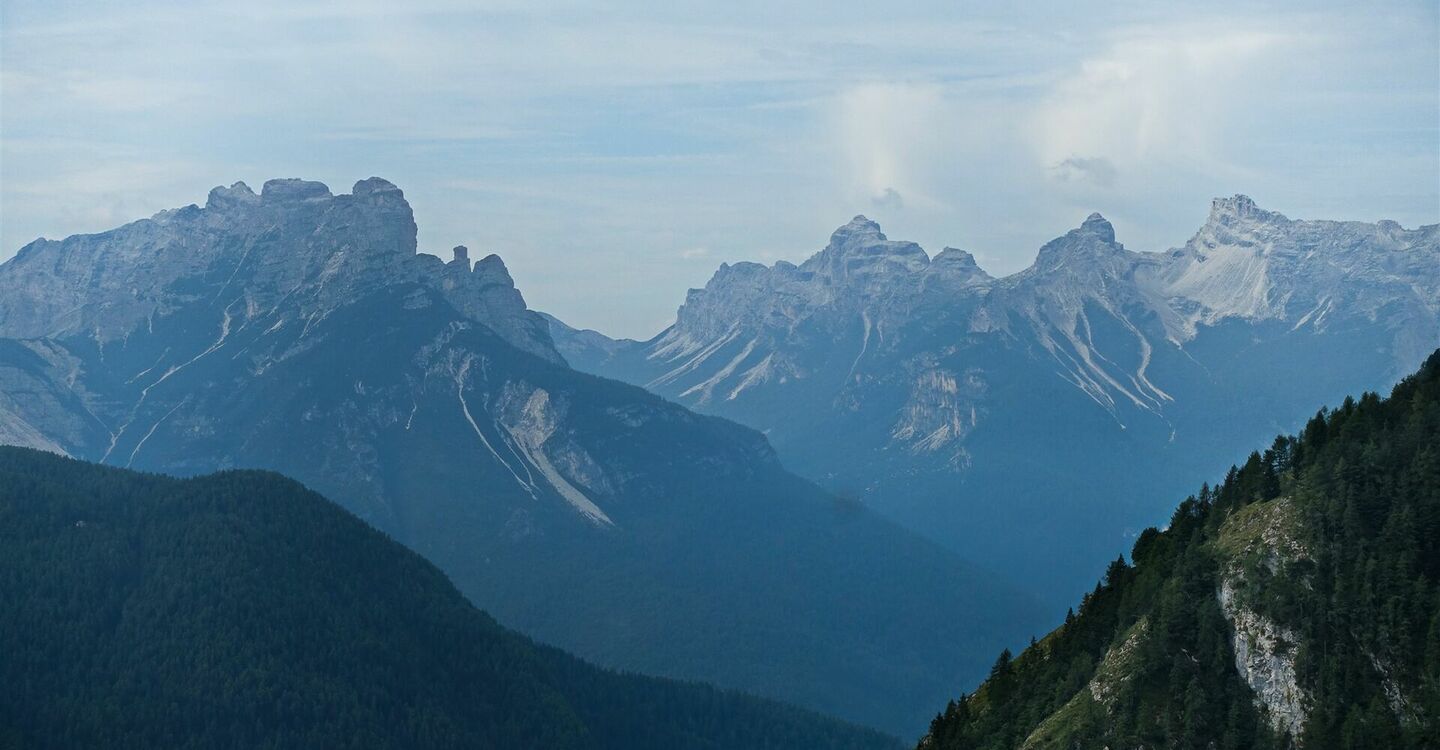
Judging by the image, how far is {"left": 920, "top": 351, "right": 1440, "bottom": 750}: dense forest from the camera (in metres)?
114

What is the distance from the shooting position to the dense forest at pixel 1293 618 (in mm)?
114375

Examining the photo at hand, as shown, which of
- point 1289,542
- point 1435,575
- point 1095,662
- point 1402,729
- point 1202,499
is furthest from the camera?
point 1202,499

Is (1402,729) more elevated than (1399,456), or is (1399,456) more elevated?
(1399,456)

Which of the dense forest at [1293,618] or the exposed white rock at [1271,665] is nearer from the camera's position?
the dense forest at [1293,618]

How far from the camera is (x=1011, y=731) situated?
143 m

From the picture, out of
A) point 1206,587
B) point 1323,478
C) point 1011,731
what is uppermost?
point 1323,478

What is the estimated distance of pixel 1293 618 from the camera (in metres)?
120

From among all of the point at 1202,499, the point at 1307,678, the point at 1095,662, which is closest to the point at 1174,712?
the point at 1307,678

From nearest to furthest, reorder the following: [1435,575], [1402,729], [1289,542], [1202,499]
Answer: [1402,729], [1435,575], [1289,542], [1202,499]

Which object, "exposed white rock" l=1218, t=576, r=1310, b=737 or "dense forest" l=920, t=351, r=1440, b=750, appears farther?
"exposed white rock" l=1218, t=576, r=1310, b=737

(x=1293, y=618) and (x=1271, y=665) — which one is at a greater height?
(x=1293, y=618)

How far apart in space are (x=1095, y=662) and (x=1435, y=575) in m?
30.2

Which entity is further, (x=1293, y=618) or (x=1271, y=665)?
(x=1293, y=618)

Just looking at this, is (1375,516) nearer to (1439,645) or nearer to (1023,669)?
(1439,645)
